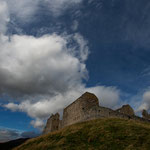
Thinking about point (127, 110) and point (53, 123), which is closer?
point (127, 110)

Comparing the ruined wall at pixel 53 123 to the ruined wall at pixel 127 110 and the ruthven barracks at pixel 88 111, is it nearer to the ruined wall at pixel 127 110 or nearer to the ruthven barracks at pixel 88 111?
the ruthven barracks at pixel 88 111

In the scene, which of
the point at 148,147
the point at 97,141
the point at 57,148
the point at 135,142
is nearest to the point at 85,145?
the point at 97,141

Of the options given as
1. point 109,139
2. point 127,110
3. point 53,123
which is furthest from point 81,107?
point 53,123

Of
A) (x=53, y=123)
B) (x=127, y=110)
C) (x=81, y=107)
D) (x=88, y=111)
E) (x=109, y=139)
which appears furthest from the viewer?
(x=53, y=123)

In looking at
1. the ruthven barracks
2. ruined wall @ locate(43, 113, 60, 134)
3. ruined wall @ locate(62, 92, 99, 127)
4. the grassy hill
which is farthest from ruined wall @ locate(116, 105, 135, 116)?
the grassy hill

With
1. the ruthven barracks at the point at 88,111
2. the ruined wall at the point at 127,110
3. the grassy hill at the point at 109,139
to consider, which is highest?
the ruined wall at the point at 127,110

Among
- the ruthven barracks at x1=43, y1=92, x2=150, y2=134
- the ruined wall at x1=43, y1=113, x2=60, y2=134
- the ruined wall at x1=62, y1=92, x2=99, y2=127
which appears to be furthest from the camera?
the ruined wall at x1=43, y1=113, x2=60, y2=134

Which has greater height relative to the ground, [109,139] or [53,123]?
[53,123]

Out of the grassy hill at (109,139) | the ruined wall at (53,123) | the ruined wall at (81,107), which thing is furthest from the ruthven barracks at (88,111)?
the grassy hill at (109,139)

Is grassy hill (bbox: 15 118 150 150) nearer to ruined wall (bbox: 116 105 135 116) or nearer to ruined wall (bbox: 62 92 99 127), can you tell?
ruined wall (bbox: 62 92 99 127)

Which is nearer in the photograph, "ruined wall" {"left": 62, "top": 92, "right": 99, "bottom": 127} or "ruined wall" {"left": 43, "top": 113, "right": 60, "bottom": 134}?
"ruined wall" {"left": 62, "top": 92, "right": 99, "bottom": 127}

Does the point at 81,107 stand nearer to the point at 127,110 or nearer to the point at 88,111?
the point at 88,111

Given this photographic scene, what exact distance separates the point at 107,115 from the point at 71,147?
19.0 meters

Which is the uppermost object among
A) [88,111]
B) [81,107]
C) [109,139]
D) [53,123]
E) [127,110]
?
[127,110]
